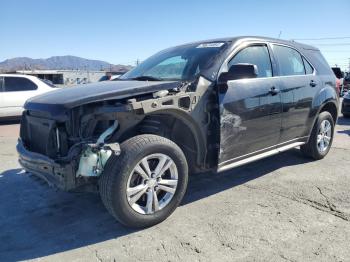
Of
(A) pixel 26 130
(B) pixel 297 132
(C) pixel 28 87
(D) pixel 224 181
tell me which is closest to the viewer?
(A) pixel 26 130

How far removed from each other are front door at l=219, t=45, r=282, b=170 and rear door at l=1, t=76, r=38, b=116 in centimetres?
836

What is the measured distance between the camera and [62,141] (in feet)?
11.0

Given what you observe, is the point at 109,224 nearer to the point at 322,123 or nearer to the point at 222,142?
the point at 222,142

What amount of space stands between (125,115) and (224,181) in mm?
2009

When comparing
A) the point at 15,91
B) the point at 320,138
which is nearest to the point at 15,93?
the point at 15,91

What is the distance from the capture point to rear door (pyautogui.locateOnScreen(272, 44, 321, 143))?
4.76 m

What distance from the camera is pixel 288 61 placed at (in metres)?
5.01

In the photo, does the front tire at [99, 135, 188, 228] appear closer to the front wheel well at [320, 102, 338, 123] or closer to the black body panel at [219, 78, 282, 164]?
the black body panel at [219, 78, 282, 164]

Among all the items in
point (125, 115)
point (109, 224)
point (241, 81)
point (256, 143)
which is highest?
point (241, 81)

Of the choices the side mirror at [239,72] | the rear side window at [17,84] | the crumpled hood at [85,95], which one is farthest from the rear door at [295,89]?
the rear side window at [17,84]

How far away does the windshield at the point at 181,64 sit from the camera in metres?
3.98

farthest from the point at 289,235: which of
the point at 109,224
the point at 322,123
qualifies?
the point at 322,123

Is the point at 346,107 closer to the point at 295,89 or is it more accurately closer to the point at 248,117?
the point at 295,89

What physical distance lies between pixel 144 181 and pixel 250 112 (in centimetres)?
156
